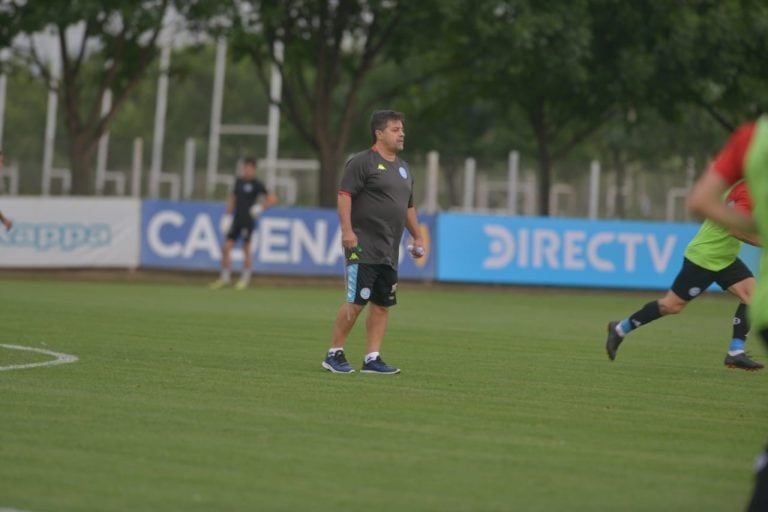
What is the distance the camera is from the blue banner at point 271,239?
28.7m

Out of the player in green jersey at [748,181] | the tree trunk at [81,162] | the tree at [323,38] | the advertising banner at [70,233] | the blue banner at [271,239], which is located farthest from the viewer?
the tree trunk at [81,162]

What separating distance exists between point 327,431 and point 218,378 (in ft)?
9.56

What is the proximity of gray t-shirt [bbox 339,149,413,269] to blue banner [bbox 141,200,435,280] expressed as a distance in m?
16.3

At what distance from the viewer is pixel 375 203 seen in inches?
484

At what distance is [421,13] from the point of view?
3331 centimetres

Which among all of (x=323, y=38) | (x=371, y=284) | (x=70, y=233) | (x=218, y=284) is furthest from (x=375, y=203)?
(x=323, y=38)

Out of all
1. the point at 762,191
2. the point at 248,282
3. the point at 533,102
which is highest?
the point at 533,102

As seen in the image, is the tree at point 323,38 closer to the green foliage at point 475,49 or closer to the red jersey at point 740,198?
the green foliage at point 475,49

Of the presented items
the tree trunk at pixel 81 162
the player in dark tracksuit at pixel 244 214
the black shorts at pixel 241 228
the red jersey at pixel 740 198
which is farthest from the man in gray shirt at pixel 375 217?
the tree trunk at pixel 81 162

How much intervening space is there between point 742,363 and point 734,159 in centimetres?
794

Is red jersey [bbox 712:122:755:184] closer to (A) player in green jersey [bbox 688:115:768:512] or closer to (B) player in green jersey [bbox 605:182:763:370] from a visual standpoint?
(A) player in green jersey [bbox 688:115:768:512]

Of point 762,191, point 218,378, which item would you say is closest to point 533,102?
point 218,378

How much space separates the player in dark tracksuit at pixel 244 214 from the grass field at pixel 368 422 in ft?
28.8

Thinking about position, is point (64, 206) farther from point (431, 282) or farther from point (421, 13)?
point (421, 13)
